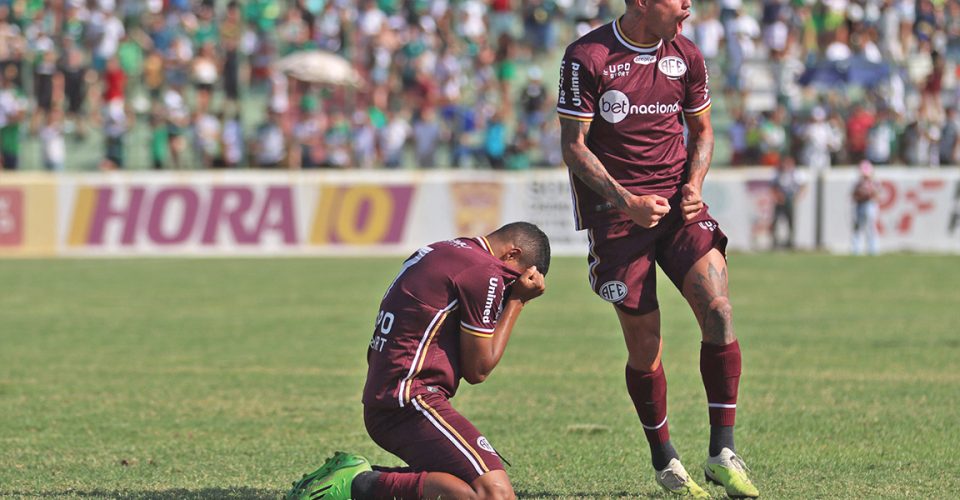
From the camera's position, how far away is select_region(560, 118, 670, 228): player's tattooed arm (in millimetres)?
6758

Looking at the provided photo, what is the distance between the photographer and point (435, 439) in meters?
6.26

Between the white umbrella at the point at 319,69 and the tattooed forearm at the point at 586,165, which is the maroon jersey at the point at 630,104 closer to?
the tattooed forearm at the point at 586,165

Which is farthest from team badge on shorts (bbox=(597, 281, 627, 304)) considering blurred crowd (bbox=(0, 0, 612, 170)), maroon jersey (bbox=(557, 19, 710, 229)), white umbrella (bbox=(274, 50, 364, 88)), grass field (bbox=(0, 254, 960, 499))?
white umbrella (bbox=(274, 50, 364, 88))

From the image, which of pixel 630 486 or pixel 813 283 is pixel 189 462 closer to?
pixel 630 486

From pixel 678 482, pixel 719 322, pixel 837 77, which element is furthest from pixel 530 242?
pixel 837 77

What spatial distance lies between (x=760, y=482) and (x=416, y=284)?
2002mm

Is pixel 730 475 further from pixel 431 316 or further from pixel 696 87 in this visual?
pixel 696 87

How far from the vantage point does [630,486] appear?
7195 millimetres

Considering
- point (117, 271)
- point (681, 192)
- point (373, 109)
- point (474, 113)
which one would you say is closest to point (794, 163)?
point (474, 113)

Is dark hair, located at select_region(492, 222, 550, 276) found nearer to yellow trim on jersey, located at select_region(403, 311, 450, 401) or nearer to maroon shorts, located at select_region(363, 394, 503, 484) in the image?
yellow trim on jersey, located at select_region(403, 311, 450, 401)

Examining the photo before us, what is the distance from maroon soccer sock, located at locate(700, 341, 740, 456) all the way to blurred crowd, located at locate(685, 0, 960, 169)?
21023 millimetres

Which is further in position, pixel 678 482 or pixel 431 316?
pixel 678 482

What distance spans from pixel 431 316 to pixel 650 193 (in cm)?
138

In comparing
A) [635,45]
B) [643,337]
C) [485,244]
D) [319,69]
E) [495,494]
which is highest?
[635,45]
